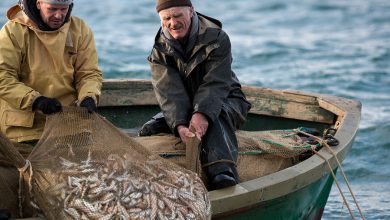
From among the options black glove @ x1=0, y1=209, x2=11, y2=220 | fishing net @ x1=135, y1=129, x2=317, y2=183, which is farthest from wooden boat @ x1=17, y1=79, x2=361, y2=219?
black glove @ x1=0, y1=209, x2=11, y2=220

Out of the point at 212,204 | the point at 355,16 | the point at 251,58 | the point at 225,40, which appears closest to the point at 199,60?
the point at 225,40

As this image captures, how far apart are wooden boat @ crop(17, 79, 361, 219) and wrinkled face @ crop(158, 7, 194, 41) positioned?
1131mm

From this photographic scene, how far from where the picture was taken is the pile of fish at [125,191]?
468 centimetres

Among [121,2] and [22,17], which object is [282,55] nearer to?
[121,2]

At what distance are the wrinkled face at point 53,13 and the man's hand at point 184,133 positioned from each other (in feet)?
3.48

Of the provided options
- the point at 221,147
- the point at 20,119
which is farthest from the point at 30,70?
the point at 221,147

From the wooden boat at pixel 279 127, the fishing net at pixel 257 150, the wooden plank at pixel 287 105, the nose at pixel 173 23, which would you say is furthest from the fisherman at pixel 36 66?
the wooden plank at pixel 287 105

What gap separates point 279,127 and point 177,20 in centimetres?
238

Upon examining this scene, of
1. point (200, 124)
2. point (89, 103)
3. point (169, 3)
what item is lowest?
point (200, 124)

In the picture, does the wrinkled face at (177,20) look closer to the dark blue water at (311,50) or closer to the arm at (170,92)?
the arm at (170,92)

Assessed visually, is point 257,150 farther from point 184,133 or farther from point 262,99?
point 262,99

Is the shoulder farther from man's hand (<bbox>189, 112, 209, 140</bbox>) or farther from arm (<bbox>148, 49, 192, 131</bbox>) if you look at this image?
man's hand (<bbox>189, 112, 209, 140</bbox>)

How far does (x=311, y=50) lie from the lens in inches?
673

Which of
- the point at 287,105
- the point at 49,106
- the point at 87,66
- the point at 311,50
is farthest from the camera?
the point at 311,50
